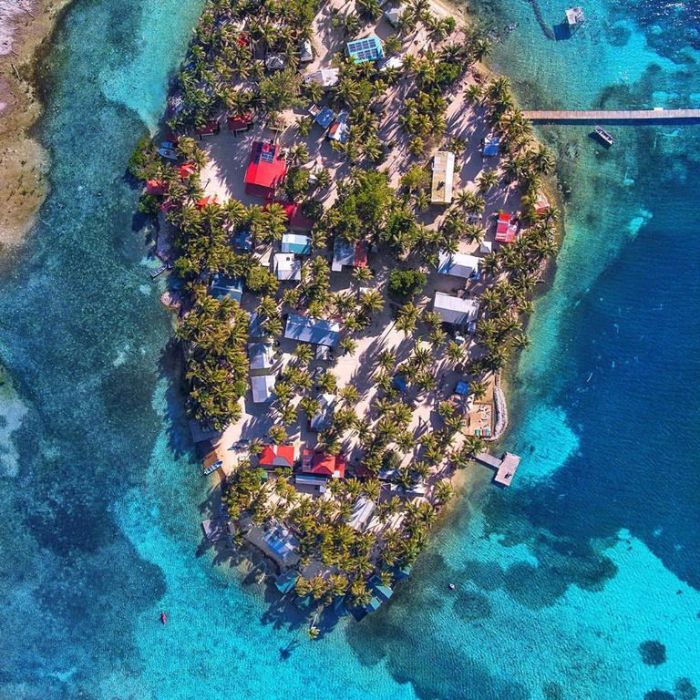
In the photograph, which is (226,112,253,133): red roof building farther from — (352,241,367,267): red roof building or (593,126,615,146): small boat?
(593,126,615,146): small boat

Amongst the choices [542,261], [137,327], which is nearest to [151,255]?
[137,327]

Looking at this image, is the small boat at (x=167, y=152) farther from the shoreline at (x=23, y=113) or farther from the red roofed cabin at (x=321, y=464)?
the red roofed cabin at (x=321, y=464)

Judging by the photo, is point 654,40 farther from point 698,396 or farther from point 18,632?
point 18,632

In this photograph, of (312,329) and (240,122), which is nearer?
(312,329)

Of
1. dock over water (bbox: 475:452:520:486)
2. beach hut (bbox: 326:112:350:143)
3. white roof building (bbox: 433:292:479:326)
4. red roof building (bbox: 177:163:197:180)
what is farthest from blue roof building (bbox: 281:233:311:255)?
dock over water (bbox: 475:452:520:486)

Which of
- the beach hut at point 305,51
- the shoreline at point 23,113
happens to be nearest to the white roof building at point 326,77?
the beach hut at point 305,51

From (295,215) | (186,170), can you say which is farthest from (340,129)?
(186,170)

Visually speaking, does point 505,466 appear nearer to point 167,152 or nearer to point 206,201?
point 206,201
